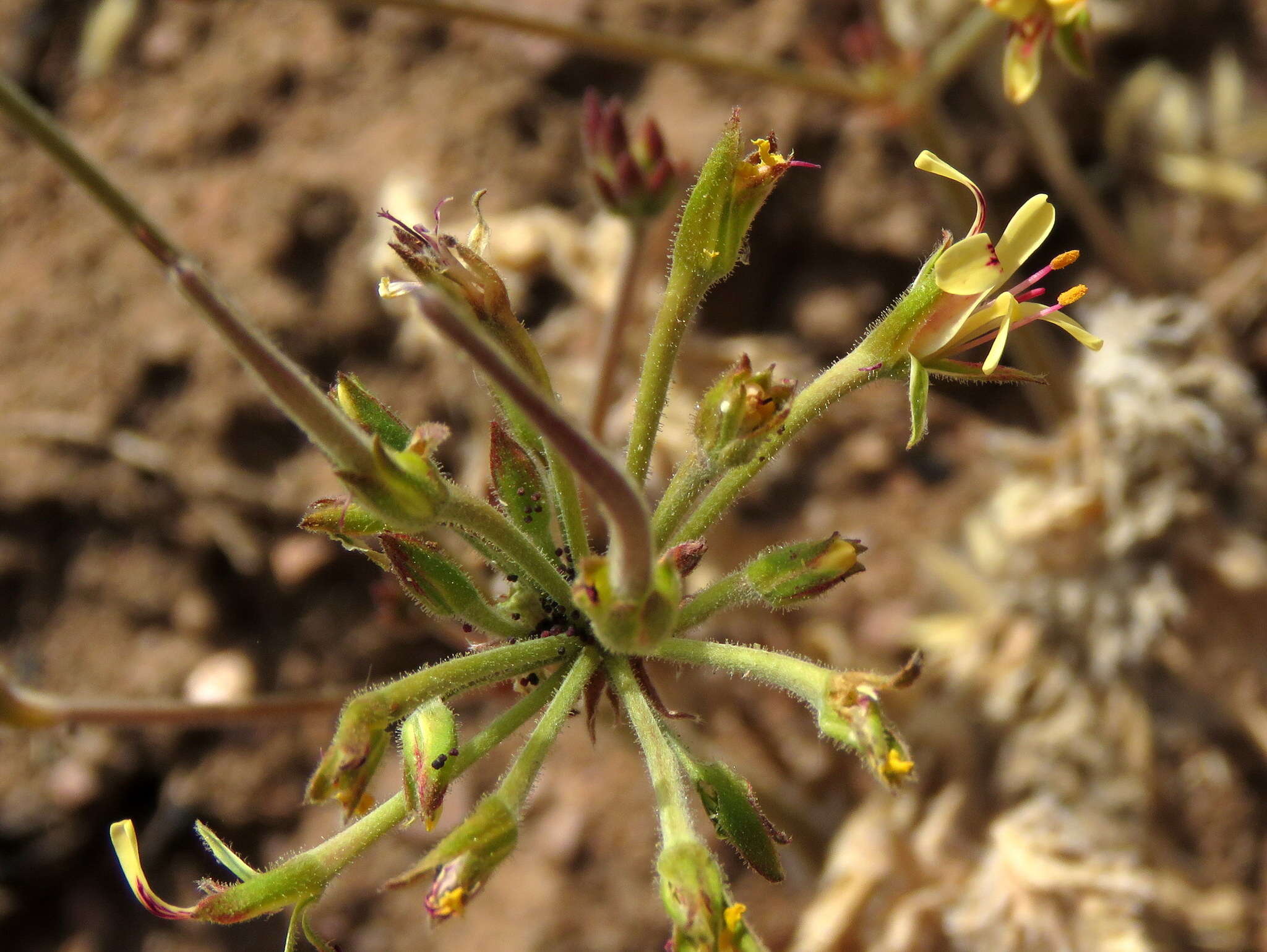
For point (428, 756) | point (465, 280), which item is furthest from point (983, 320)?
point (428, 756)

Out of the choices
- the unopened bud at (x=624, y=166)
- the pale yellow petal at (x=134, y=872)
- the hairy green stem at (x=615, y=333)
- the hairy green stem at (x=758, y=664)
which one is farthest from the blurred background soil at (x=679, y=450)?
the pale yellow petal at (x=134, y=872)

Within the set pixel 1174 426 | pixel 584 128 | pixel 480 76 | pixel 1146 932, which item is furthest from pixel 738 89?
pixel 1146 932

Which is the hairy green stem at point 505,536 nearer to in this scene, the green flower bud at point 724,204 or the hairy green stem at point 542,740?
the hairy green stem at point 542,740

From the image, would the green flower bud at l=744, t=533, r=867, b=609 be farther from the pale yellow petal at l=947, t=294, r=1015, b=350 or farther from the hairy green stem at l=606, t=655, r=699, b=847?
the pale yellow petal at l=947, t=294, r=1015, b=350

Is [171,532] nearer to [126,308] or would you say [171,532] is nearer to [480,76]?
[126,308]

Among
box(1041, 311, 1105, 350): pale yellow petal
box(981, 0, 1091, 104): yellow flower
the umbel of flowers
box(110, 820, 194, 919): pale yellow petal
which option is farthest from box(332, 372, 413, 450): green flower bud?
box(981, 0, 1091, 104): yellow flower

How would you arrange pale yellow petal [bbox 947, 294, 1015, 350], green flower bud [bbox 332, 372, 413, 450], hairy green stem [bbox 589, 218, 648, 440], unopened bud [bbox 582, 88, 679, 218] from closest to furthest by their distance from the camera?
pale yellow petal [bbox 947, 294, 1015, 350], green flower bud [bbox 332, 372, 413, 450], unopened bud [bbox 582, 88, 679, 218], hairy green stem [bbox 589, 218, 648, 440]
